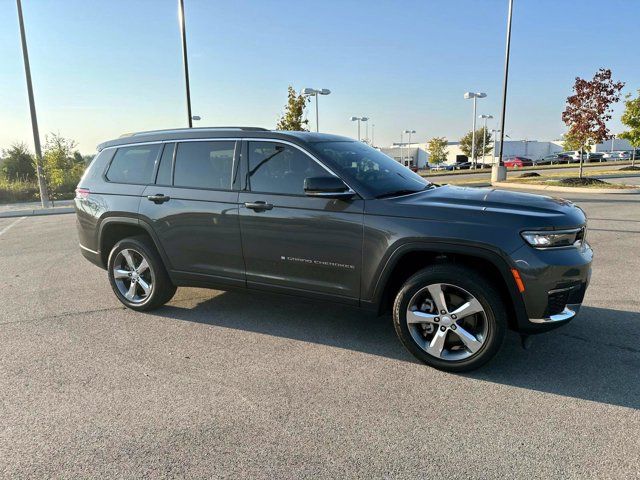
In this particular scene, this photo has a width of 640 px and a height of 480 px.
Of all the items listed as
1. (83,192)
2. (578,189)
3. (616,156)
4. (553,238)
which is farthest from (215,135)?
(616,156)

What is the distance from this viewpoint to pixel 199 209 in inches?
174

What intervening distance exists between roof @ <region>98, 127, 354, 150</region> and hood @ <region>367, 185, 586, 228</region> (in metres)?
1.07

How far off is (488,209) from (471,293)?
63 centimetres

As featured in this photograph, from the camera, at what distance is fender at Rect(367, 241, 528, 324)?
10.7ft

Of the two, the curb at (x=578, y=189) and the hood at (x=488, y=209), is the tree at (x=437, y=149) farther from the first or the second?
the hood at (x=488, y=209)

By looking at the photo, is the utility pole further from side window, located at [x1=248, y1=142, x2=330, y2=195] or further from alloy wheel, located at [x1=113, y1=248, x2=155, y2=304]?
side window, located at [x1=248, y1=142, x2=330, y2=195]

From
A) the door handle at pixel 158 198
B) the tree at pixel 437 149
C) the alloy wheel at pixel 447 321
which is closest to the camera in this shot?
the alloy wheel at pixel 447 321

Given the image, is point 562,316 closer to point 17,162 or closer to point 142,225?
point 142,225

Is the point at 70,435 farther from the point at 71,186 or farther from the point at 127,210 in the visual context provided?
the point at 71,186

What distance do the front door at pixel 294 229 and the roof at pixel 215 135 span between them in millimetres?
93

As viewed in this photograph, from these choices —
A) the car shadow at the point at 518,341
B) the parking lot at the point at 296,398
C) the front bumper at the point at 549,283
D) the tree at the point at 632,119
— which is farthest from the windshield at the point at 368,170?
the tree at the point at 632,119

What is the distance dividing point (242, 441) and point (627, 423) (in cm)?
233

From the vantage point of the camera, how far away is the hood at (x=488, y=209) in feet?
10.7

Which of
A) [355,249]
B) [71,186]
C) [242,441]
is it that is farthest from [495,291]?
[71,186]
